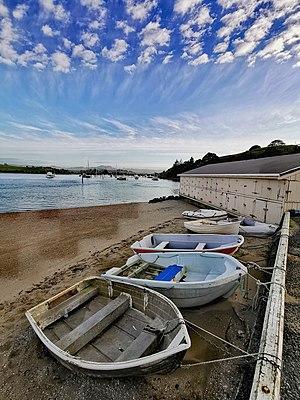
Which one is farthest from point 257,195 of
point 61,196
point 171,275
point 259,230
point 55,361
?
point 61,196

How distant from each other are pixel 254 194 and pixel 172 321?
12933mm

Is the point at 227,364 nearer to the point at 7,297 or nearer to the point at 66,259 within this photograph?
the point at 7,297

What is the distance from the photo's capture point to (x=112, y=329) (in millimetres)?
4086

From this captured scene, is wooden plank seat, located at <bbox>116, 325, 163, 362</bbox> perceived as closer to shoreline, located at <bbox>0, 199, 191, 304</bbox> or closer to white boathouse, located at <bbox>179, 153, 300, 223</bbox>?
shoreline, located at <bbox>0, 199, 191, 304</bbox>

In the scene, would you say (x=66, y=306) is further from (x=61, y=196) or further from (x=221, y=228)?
(x=61, y=196)

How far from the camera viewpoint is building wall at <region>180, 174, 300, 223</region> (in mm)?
12133

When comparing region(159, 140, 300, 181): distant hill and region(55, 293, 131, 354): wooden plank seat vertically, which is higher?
region(159, 140, 300, 181): distant hill

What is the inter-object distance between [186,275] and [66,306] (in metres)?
3.30

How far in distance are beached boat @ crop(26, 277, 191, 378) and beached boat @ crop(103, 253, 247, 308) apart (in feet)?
1.71

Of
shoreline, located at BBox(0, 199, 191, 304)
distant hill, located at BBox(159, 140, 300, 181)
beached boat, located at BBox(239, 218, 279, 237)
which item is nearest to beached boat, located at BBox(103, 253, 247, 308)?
shoreline, located at BBox(0, 199, 191, 304)

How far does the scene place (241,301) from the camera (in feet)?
18.4

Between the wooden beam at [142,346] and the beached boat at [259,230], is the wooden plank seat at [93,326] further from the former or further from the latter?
the beached boat at [259,230]

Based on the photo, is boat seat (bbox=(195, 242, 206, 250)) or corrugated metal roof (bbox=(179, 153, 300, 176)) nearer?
boat seat (bbox=(195, 242, 206, 250))

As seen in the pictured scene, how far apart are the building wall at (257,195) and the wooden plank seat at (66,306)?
11.5 meters
